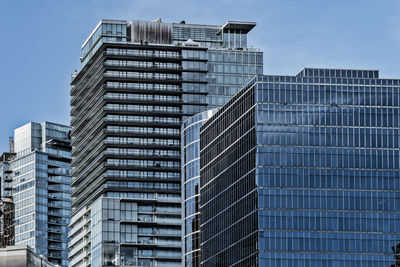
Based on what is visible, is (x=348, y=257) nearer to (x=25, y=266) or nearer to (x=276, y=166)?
(x=276, y=166)

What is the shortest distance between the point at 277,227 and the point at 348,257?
39.5ft

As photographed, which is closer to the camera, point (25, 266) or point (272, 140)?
point (25, 266)

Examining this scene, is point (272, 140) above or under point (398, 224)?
above

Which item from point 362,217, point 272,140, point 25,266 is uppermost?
point 272,140

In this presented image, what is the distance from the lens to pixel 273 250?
7638 inches

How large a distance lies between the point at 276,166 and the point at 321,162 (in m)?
7.50

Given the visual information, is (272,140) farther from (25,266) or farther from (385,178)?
(25,266)

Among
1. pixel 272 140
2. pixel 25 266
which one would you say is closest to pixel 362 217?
pixel 272 140

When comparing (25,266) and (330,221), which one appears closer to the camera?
(25,266)

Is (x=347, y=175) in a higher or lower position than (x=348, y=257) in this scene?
higher

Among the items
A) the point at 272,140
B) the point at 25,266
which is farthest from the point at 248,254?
the point at 25,266

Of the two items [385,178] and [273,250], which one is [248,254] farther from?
[385,178]

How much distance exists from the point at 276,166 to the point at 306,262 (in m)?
15.9

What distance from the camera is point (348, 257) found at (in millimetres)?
195750
